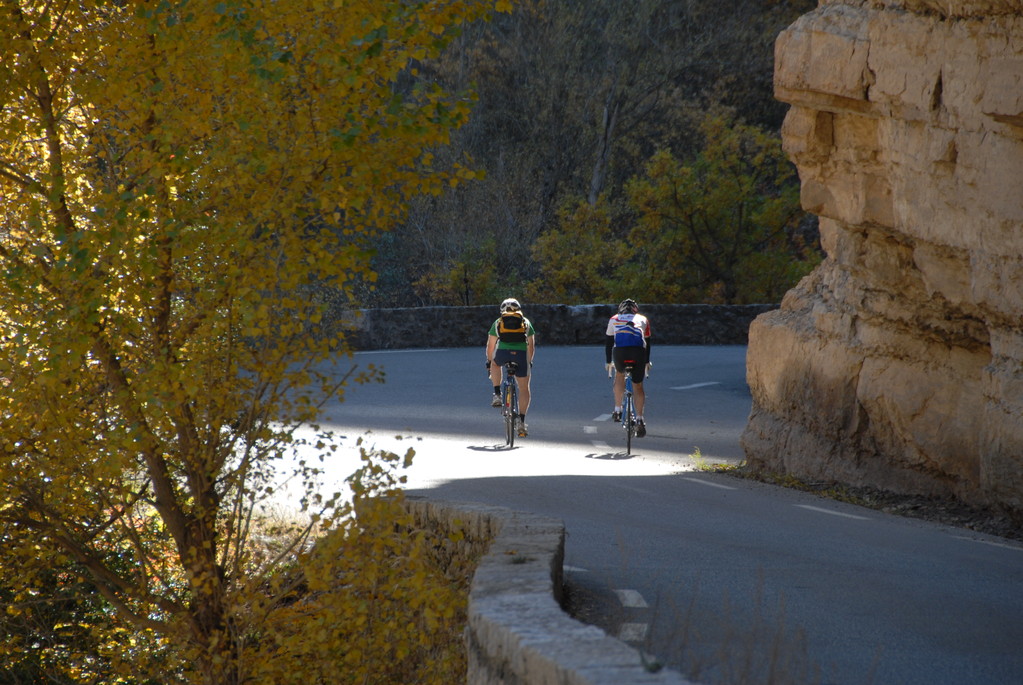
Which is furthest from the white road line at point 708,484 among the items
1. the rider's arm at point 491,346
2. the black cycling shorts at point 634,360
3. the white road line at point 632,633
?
the white road line at point 632,633

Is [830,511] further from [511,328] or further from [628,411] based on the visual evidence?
[511,328]

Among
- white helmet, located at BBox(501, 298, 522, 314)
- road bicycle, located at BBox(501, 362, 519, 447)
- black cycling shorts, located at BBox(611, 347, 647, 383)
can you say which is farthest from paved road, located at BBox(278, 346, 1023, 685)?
white helmet, located at BBox(501, 298, 522, 314)

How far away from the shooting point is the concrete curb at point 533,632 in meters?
3.81

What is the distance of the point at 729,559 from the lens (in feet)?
28.8

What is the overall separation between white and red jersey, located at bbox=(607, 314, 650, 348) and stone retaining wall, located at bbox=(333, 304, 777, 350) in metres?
13.5

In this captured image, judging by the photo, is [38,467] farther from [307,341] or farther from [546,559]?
[546,559]

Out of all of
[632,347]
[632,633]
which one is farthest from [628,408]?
[632,633]

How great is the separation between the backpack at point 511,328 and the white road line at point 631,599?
8484 millimetres

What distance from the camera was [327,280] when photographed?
7324 mm

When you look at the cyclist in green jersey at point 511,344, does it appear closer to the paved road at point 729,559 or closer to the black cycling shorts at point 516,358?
the black cycling shorts at point 516,358

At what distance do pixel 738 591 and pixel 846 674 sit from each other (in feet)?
6.01

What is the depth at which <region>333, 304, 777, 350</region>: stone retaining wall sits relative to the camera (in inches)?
1190

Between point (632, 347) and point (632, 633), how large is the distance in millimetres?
9681

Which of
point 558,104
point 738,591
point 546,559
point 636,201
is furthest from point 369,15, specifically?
point 558,104
